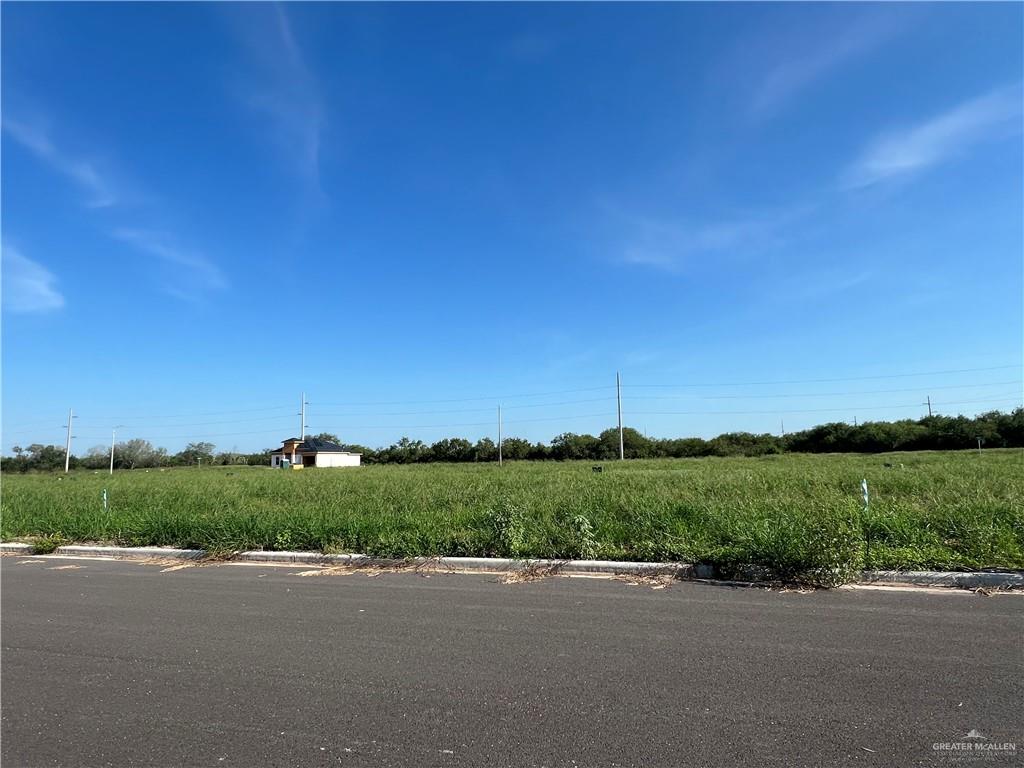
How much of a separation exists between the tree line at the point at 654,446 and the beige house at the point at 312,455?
26.9 ft

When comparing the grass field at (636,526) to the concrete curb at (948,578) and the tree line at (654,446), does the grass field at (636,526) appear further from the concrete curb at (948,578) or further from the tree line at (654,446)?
the tree line at (654,446)

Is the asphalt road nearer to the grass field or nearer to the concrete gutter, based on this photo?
the concrete gutter

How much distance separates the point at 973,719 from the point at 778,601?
248 cm

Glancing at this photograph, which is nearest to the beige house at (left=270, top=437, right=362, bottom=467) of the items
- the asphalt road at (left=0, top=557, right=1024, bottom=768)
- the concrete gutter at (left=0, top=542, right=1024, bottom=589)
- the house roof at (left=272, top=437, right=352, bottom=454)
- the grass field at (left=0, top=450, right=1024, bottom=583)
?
the house roof at (left=272, top=437, right=352, bottom=454)

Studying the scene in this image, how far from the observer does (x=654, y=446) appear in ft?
→ 238

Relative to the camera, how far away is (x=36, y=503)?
1575 cm

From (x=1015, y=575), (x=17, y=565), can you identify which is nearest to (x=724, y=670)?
(x=1015, y=575)

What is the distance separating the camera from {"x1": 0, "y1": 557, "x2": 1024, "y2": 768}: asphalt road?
3164mm

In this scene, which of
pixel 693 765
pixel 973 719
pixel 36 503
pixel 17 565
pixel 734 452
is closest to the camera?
pixel 693 765

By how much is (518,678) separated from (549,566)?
3459mm

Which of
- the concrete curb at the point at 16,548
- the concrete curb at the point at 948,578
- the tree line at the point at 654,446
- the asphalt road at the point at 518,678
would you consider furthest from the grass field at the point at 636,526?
the tree line at the point at 654,446

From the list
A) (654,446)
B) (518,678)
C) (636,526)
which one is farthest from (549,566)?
(654,446)

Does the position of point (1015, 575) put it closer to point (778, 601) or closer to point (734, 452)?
point (778, 601)

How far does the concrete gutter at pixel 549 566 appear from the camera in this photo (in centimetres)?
616
